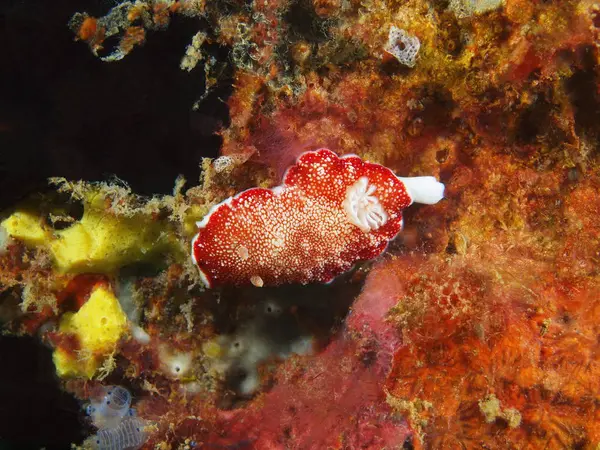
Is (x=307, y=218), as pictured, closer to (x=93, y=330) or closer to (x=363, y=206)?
(x=363, y=206)

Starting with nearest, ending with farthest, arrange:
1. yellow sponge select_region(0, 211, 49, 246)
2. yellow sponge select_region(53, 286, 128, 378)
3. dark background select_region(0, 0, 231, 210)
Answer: dark background select_region(0, 0, 231, 210) < yellow sponge select_region(0, 211, 49, 246) < yellow sponge select_region(53, 286, 128, 378)

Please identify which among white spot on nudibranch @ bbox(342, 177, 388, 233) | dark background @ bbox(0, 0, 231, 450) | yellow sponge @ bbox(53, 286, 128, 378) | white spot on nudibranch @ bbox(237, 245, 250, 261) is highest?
dark background @ bbox(0, 0, 231, 450)

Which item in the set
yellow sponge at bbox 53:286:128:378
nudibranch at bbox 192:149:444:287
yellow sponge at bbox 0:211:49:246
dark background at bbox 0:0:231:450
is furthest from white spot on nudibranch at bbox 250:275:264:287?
yellow sponge at bbox 0:211:49:246

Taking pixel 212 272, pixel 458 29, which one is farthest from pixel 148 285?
pixel 458 29

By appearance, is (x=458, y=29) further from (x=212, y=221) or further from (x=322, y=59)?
(x=212, y=221)

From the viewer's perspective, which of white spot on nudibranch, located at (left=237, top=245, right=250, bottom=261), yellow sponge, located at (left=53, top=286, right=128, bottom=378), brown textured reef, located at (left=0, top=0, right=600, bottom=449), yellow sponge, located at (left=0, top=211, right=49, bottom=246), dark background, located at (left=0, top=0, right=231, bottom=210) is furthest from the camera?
yellow sponge, located at (left=53, top=286, right=128, bottom=378)

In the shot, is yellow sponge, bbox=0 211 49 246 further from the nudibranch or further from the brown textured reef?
the nudibranch

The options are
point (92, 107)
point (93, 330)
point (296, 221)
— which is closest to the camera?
point (92, 107)

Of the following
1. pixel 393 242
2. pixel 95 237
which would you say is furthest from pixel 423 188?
pixel 95 237

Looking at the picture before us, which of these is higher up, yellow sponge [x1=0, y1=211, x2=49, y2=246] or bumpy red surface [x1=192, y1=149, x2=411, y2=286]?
bumpy red surface [x1=192, y1=149, x2=411, y2=286]

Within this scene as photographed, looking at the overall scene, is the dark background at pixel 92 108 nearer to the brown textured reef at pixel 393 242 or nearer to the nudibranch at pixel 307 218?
the brown textured reef at pixel 393 242
